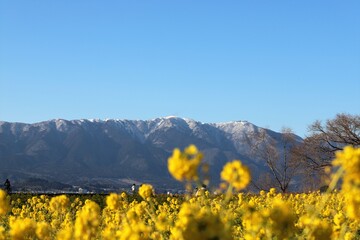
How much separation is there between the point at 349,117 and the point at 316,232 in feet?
187

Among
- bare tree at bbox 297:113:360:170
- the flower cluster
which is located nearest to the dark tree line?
bare tree at bbox 297:113:360:170

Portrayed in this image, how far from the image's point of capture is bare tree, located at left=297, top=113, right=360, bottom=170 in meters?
56.2

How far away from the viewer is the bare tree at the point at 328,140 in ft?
184

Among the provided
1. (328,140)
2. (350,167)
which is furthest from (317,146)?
(350,167)

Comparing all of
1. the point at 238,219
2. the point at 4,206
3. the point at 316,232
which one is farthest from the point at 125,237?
the point at 238,219

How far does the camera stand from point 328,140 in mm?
57375

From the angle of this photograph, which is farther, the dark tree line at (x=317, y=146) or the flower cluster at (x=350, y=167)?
the dark tree line at (x=317, y=146)

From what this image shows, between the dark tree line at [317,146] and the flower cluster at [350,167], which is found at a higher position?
the dark tree line at [317,146]

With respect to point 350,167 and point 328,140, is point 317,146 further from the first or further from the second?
point 350,167

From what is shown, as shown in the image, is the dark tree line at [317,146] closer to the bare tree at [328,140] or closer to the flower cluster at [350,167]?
the bare tree at [328,140]

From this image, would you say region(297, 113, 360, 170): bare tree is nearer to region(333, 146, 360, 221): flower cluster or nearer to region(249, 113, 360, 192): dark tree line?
region(249, 113, 360, 192): dark tree line

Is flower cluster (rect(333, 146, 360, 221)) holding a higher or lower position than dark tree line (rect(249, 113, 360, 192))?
lower

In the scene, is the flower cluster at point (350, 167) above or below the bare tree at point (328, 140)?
below

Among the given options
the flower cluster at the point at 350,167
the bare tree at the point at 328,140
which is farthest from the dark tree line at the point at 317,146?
the flower cluster at the point at 350,167
